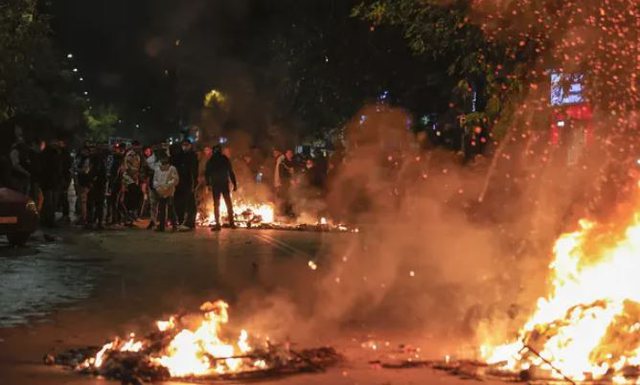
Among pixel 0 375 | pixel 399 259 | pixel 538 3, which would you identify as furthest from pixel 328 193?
pixel 0 375

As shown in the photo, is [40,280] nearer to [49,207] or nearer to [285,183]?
[49,207]

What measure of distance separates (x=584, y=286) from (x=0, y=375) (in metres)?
4.42

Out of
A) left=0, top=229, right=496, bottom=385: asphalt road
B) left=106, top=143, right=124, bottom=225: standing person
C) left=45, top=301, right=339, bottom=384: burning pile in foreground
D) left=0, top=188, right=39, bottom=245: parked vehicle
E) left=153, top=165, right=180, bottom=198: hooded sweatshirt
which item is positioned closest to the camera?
left=45, top=301, right=339, bottom=384: burning pile in foreground

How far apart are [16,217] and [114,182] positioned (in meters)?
4.86

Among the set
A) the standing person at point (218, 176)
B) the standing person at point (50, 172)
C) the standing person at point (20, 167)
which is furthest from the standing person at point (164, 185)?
the standing person at point (20, 167)

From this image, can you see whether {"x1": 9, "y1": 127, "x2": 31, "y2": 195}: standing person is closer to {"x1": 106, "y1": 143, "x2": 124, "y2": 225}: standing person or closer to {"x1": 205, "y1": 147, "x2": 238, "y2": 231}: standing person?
{"x1": 106, "y1": 143, "x2": 124, "y2": 225}: standing person

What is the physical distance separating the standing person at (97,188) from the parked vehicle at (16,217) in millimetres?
4020

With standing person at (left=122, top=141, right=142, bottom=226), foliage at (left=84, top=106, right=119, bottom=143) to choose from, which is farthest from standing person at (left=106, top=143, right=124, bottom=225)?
foliage at (left=84, top=106, right=119, bottom=143)

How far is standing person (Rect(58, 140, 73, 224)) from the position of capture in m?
20.7

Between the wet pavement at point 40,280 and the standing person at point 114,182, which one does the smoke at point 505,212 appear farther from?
the standing person at point 114,182

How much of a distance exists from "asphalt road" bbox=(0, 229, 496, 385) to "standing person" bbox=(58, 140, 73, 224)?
6.94 ft

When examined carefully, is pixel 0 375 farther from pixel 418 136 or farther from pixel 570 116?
pixel 418 136

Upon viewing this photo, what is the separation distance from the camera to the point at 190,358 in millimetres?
7152

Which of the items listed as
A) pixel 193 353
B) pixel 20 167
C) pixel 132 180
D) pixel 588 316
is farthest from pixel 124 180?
pixel 588 316
